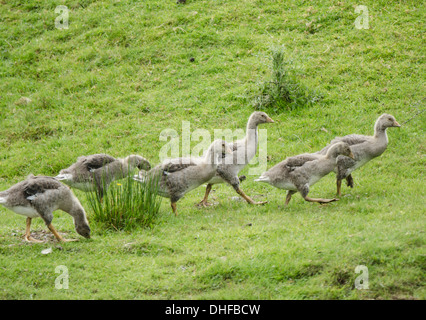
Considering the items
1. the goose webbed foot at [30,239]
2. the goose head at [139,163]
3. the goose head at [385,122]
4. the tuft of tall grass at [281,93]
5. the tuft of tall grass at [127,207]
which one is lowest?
Result: the goose webbed foot at [30,239]

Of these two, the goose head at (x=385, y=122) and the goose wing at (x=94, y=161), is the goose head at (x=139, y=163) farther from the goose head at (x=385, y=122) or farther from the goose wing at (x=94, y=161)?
the goose head at (x=385, y=122)

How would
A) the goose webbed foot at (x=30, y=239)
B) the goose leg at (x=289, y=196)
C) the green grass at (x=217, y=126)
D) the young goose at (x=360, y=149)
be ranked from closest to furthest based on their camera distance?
the green grass at (x=217, y=126), the goose webbed foot at (x=30, y=239), the young goose at (x=360, y=149), the goose leg at (x=289, y=196)

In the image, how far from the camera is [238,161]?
448 inches

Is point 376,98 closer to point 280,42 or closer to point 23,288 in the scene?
point 280,42

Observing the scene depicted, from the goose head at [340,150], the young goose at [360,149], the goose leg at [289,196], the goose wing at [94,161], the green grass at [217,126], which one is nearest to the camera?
the green grass at [217,126]

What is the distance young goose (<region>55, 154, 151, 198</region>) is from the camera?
A: 11.4 m

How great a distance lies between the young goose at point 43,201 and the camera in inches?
372

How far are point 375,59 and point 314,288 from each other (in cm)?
1051

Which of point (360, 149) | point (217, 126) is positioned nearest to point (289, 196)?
point (360, 149)

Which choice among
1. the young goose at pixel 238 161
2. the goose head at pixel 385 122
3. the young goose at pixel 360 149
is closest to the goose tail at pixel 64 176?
the young goose at pixel 238 161

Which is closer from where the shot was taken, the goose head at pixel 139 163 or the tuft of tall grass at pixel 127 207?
the tuft of tall grass at pixel 127 207

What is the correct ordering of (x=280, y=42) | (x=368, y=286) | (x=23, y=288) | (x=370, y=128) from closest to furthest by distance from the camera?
(x=368, y=286) → (x=23, y=288) → (x=370, y=128) → (x=280, y=42)
